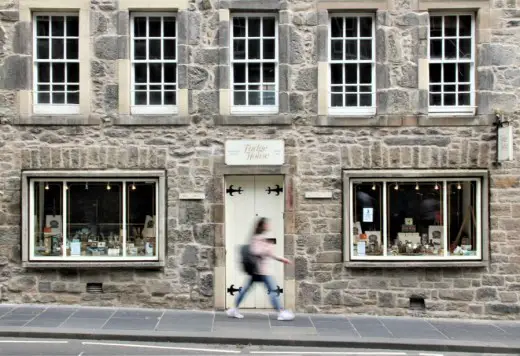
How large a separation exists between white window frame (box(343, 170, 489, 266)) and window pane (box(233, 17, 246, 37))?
3370 millimetres

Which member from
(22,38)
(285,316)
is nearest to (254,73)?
(22,38)

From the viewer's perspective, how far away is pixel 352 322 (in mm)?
11078

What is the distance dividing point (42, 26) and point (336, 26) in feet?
18.7

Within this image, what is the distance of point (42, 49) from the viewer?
12055 millimetres

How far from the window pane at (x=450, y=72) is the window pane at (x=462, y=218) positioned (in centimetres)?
202

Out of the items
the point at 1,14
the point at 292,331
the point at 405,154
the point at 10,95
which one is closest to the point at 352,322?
the point at 292,331

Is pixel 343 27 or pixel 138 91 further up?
pixel 343 27

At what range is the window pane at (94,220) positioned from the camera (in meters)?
12.1

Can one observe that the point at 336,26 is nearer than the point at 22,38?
No

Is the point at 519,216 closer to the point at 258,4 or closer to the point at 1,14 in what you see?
the point at 258,4

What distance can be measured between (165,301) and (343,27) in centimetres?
628

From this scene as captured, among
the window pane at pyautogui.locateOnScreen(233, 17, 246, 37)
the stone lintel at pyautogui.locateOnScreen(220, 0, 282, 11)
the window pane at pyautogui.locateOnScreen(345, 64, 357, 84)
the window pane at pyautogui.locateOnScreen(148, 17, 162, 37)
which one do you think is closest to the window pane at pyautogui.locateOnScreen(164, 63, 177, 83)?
the window pane at pyautogui.locateOnScreen(148, 17, 162, 37)

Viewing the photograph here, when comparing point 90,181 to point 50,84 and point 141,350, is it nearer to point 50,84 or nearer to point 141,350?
point 50,84

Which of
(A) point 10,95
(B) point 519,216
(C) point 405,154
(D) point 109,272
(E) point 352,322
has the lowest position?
(E) point 352,322
